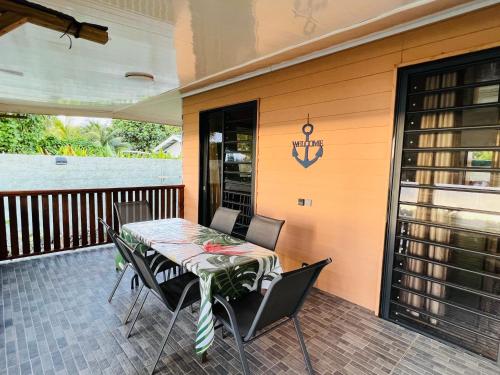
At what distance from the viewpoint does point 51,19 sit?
1.41 meters

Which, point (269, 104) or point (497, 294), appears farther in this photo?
point (269, 104)

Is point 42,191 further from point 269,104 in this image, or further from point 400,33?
point 400,33

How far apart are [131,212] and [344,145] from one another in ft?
9.18

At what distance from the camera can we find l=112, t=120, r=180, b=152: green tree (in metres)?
15.0

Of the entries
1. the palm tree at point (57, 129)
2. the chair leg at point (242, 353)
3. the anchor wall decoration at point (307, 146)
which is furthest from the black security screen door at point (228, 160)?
the palm tree at point (57, 129)

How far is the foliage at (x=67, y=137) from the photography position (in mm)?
10195

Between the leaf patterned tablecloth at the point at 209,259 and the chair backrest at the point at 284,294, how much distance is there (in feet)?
1.19

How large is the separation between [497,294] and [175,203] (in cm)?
480

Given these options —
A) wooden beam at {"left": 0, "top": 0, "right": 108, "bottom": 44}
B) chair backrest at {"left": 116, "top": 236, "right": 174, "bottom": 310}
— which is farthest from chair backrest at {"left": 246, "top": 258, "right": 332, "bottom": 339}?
wooden beam at {"left": 0, "top": 0, "right": 108, "bottom": 44}

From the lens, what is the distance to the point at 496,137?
206cm

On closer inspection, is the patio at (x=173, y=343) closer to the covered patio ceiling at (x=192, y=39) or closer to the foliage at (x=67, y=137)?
the covered patio ceiling at (x=192, y=39)

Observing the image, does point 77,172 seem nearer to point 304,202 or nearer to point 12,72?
point 12,72

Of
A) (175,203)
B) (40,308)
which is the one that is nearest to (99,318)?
(40,308)

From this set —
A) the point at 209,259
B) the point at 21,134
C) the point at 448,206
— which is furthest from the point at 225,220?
the point at 21,134
